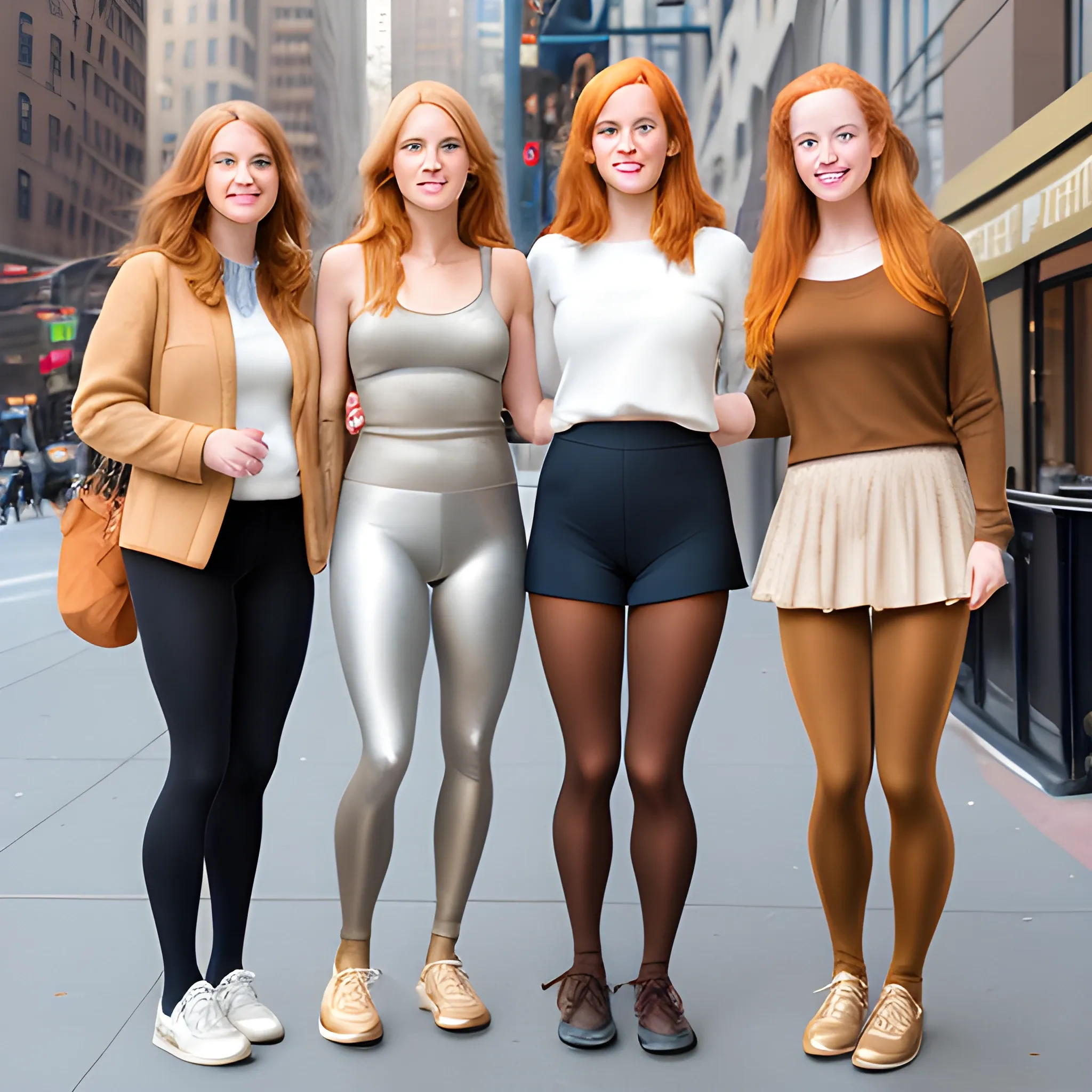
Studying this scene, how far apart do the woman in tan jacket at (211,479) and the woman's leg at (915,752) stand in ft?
4.26

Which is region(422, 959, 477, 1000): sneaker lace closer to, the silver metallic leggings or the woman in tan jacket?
the silver metallic leggings

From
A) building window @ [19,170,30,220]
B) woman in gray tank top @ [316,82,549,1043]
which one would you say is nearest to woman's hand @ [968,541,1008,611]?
woman in gray tank top @ [316,82,549,1043]

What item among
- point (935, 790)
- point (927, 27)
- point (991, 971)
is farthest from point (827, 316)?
point (927, 27)

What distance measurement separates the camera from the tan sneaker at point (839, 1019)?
264 centimetres

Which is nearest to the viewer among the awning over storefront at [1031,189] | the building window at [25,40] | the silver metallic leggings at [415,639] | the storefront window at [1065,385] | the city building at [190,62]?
the silver metallic leggings at [415,639]

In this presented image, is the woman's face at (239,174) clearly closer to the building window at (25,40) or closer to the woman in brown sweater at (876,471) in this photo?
the woman in brown sweater at (876,471)

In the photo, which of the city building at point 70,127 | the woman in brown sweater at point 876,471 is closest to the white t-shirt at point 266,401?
the woman in brown sweater at point 876,471

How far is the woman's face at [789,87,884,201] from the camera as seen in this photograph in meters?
2.48

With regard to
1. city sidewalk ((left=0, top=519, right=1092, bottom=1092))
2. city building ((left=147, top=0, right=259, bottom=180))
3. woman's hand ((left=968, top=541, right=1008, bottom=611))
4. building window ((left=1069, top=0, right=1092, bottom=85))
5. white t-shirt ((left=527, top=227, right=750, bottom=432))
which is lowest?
city sidewalk ((left=0, top=519, right=1092, bottom=1092))

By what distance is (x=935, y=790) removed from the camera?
263 centimetres

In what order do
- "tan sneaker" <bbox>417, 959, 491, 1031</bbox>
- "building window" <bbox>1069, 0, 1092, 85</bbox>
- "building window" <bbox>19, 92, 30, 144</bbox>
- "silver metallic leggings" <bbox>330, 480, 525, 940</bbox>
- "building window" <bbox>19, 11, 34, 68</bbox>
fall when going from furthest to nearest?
"building window" <bbox>19, 92, 30, 144</bbox> → "building window" <bbox>19, 11, 34, 68</bbox> → "building window" <bbox>1069, 0, 1092, 85</bbox> → "tan sneaker" <bbox>417, 959, 491, 1031</bbox> → "silver metallic leggings" <bbox>330, 480, 525, 940</bbox>

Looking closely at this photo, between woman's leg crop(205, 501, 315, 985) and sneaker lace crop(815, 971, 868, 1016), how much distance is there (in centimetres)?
138

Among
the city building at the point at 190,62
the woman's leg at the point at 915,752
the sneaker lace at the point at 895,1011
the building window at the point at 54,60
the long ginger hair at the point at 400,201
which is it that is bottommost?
→ the sneaker lace at the point at 895,1011

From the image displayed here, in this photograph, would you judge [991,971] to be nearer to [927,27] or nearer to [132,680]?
[132,680]
